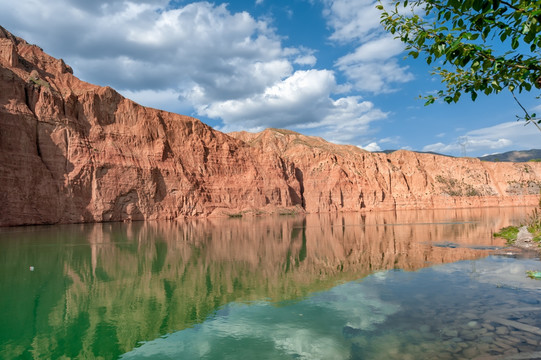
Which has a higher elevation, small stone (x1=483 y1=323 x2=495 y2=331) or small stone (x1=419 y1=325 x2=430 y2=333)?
small stone (x1=483 y1=323 x2=495 y2=331)

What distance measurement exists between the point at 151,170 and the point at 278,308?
72690 mm

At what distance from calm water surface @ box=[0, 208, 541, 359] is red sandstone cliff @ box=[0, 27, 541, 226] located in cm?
4789

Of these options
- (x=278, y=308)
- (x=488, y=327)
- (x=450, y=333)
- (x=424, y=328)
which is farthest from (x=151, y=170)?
(x=488, y=327)

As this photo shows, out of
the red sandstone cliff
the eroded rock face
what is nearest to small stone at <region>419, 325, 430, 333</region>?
the red sandstone cliff

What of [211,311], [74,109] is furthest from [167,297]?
[74,109]

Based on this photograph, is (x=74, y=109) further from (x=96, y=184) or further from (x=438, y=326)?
(x=438, y=326)

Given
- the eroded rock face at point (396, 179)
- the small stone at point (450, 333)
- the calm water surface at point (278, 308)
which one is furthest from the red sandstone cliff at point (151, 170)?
the small stone at point (450, 333)

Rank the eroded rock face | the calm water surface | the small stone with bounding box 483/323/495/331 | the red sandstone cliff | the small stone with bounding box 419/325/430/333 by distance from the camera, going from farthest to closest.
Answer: the eroded rock face
the red sandstone cliff
the small stone with bounding box 419/325/430/333
the small stone with bounding box 483/323/495/331
the calm water surface

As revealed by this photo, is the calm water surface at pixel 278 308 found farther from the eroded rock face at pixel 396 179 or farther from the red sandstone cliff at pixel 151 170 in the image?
the eroded rock face at pixel 396 179

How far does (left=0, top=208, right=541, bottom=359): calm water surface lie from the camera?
764cm

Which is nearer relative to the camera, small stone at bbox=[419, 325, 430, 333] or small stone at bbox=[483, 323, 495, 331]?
small stone at bbox=[483, 323, 495, 331]

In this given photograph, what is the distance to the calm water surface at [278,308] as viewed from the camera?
764 centimetres

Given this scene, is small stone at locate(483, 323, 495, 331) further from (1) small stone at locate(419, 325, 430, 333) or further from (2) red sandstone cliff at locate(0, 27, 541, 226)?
(2) red sandstone cliff at locate(0, 27, 541, 226)

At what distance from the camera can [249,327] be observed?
9.15 metres
